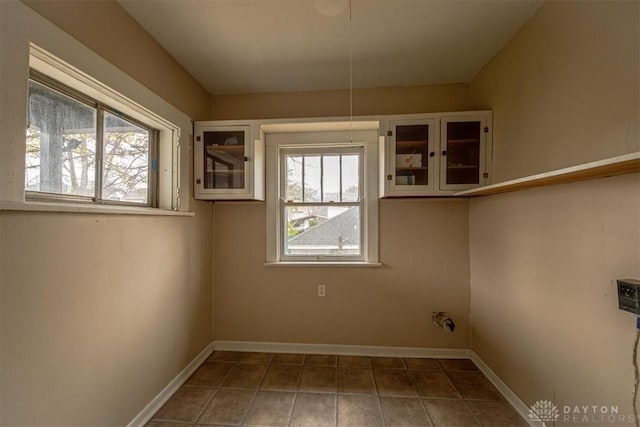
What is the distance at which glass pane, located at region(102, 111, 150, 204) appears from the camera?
1.61 meters

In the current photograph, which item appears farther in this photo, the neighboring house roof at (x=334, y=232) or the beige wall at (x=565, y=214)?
the neighboring house roof at (x=334, y=232)

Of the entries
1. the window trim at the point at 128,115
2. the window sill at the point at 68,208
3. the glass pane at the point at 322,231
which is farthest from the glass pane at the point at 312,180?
the window sill at the point at 68,208

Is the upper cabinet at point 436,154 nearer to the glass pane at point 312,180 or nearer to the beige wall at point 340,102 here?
the beige wall at point 340,102

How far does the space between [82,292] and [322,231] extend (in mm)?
1812

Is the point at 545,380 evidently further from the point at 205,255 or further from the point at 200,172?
the point at 200,172

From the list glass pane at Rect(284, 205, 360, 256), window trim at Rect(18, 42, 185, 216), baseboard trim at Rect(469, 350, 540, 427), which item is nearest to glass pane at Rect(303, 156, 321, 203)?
glass pane at Rect(284, 205, 360, 256)

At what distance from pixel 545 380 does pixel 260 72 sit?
9.41 feet

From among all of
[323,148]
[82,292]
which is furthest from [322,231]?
[82,292]

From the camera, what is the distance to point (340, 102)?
260 cm

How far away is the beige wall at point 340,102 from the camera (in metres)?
2.53

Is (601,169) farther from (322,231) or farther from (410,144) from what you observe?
(322,231)

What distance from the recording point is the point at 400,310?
2.54 meters

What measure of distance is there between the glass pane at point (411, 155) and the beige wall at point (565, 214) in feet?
1.71

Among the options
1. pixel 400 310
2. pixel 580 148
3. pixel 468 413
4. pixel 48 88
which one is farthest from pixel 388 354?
pixel 48 88
